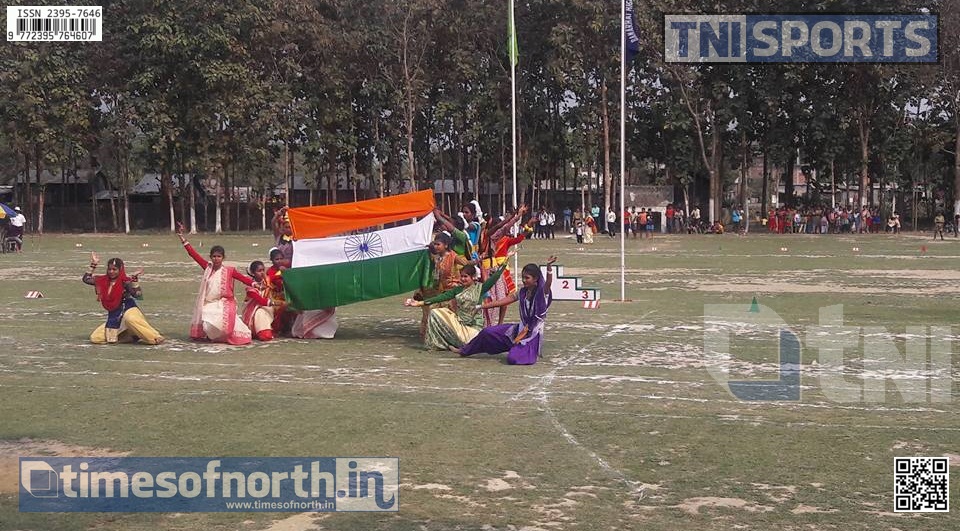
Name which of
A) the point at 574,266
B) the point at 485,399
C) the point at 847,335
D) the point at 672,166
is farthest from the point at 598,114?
the point at 485,399

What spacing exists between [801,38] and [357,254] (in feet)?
142

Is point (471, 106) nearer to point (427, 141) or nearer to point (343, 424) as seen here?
point (427, 141)

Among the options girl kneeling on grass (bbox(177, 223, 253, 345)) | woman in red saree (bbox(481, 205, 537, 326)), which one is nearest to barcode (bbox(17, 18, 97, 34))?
girl kneeling on grass (bbox(177, 223, 253, 345))

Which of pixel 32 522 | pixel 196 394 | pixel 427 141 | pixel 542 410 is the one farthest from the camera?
pixel 427 141

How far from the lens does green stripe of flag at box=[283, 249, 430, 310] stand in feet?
50.2

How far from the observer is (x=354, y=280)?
1558 cm

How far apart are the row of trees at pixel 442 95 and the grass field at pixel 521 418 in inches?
1452

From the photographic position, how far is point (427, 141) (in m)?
66.6

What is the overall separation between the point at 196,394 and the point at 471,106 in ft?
163

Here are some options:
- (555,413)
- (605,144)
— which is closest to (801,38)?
(605,144)

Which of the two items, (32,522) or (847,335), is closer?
(32,522)

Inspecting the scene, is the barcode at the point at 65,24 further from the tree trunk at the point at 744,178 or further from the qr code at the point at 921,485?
the qr code at the point at 921,485

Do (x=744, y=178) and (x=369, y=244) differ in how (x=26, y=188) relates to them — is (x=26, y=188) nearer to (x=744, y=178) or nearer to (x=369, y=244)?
(x=744, y=178)

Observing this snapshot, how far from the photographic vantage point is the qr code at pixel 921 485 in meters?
7.00
